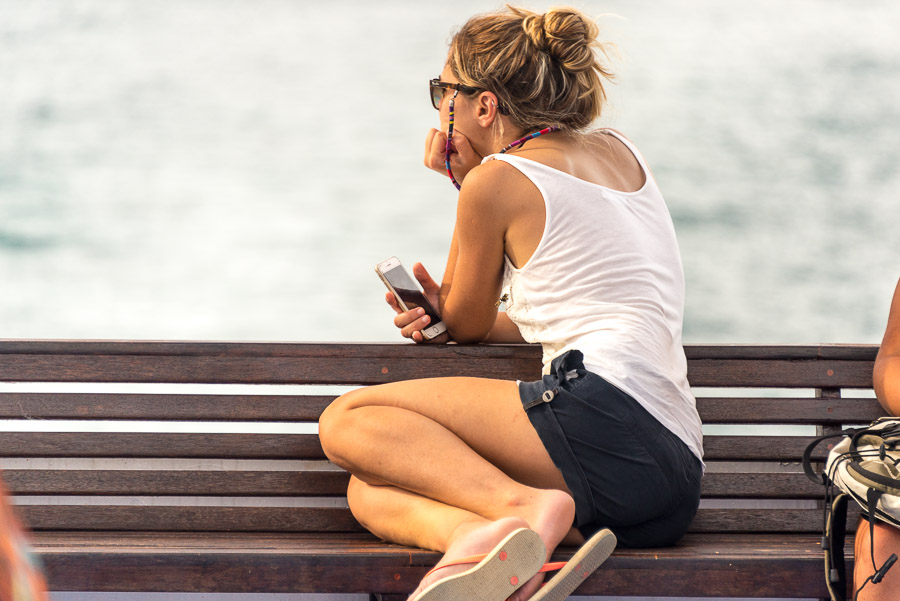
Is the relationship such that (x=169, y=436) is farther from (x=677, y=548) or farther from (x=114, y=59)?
(x=114, y=59)

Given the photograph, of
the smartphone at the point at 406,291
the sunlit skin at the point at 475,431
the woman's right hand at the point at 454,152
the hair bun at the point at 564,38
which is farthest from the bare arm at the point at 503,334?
the hair bun at the point at 564,38

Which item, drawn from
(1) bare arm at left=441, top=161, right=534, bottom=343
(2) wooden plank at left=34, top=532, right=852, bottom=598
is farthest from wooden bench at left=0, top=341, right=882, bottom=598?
(2) wooden plank at left=34, top=532, right=852, bottom=598

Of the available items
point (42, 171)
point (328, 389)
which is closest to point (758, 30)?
point (328, 389)

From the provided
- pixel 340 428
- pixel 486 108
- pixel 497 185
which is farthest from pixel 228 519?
pixel 486 108

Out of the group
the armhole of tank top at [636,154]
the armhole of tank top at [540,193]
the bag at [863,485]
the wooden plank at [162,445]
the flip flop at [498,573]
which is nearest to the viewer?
the flip flop at [498,573]

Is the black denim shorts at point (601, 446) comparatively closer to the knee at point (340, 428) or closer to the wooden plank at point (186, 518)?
the knee at point (340, 428)

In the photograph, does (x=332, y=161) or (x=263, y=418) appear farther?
(x=332, y=161)

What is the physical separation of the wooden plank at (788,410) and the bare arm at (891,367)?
20cm

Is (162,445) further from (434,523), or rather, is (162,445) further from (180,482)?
(434,523)

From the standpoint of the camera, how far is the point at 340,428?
6.20ft

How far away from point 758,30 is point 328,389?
231 centimetres

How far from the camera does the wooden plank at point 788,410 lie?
2373mm

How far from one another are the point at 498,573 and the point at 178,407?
113 cm

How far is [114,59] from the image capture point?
3.92 meters
